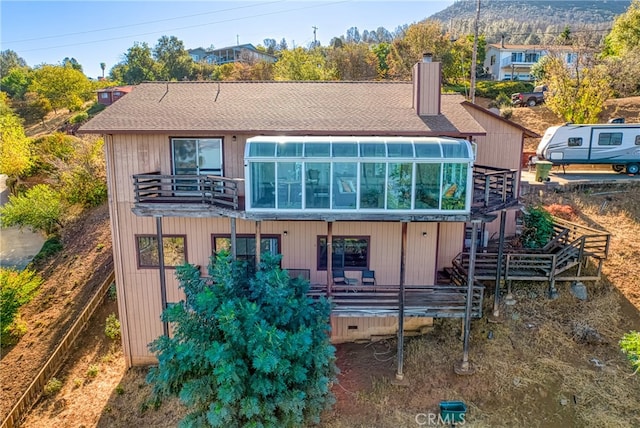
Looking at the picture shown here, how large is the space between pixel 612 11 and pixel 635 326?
205 metres

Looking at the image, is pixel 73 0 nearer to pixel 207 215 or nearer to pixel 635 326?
pixel 207 215

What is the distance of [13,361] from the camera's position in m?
14.7

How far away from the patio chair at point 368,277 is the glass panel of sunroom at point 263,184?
3.59m

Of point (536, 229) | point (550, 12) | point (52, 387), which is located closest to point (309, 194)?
point (536, 229)

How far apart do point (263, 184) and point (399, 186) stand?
3355mm

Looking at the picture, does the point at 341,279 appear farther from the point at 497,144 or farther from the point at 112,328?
the point at 112,328

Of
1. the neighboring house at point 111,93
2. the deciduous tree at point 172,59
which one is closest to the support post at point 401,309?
the neighboring house at point 111,93

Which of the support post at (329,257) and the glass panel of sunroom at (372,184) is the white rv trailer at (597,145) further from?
the support post at (329,257)

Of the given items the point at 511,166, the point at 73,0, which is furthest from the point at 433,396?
the point at 73,0

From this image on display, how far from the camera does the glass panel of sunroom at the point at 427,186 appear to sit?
32.2 ft

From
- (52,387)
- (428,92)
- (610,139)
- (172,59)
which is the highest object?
(172,59)

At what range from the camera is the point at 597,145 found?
813 inches

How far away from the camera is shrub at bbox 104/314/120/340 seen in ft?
46.8

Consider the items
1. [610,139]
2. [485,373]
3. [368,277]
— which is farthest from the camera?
[610,139]
